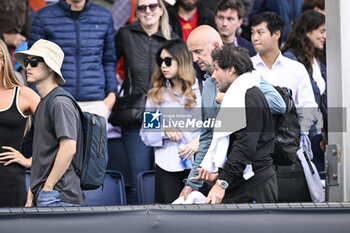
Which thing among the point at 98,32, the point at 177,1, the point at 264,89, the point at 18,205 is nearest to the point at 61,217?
the point at 18,205

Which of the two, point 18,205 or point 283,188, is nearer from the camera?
point 18,205

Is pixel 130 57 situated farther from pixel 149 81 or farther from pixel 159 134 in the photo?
pixel 159 134

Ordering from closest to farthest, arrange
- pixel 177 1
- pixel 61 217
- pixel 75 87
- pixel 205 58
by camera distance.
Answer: pixel 61 217 → pixel 205 58 → pixel 75 87 → pixel 177 1

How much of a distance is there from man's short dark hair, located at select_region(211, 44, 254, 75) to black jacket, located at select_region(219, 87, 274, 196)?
0.55ft

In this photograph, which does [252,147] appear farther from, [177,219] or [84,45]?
[84,45]

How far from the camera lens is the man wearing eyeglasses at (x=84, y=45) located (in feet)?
22.0

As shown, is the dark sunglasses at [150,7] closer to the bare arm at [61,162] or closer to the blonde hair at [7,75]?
the blonde hair at [7,75]

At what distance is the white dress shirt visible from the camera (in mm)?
6359

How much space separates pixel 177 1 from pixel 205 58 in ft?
4.29

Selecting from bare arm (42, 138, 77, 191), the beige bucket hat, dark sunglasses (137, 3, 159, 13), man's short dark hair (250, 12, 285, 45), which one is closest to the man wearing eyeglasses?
dark sunglasses (137, 3, 159, 13)

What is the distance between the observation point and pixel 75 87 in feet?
22.1

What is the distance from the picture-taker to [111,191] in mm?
6793

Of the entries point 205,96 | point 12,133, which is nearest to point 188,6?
point 205,96

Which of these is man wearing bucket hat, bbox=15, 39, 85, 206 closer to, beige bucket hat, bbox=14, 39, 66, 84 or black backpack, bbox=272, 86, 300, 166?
beige bucket hat, bbox=14, 39, 66, 84
